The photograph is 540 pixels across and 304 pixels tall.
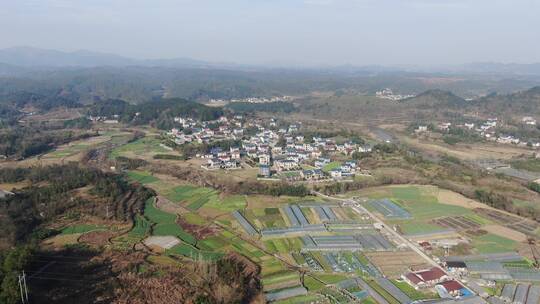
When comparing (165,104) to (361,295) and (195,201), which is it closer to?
(195,201)

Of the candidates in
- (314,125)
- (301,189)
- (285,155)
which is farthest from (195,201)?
(314,125)

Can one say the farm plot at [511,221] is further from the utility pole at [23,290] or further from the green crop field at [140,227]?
the utility pole at [23,290]

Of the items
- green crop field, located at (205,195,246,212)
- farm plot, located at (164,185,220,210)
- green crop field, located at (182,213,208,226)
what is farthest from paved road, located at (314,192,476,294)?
green crop field, located at (182,213,208,226)

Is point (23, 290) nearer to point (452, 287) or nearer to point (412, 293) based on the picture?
A: point (412, 293)

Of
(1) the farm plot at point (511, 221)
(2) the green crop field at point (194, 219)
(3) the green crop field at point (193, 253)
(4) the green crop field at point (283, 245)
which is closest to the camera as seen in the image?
(3) the green crop field at point (193, 253)

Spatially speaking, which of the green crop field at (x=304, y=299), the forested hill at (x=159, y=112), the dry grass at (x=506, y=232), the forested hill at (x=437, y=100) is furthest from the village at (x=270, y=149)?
the forested hill at (x=437, y=100)

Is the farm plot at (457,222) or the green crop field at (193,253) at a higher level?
the farm plot at (457,222)
